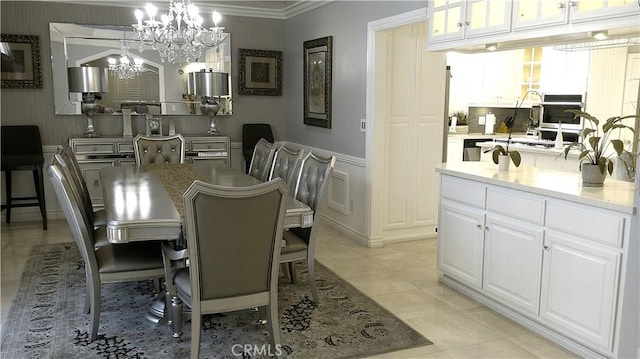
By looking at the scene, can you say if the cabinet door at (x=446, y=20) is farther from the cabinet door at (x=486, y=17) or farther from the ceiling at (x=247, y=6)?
the ceiling at (x=247, y=6)

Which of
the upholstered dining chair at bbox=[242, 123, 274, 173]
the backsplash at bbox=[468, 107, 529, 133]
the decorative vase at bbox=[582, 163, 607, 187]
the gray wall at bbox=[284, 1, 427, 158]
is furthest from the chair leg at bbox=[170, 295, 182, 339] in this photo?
the backsplash at bbox=[468, 107, 529, 133]

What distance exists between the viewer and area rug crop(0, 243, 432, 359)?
2.75m

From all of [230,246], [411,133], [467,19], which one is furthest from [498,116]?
[230,246]

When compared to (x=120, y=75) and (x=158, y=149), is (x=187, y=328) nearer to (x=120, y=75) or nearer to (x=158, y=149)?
(x=158, y=149)

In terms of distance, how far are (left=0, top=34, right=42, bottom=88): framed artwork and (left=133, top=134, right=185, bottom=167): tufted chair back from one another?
171cm

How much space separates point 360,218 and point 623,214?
2.76m

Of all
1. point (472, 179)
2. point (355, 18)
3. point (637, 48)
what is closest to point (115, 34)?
point (355, 18)

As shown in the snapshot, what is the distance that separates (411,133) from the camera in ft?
16.1

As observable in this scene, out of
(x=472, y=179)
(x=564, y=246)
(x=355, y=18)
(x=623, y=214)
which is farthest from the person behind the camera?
(x=355, y=18)

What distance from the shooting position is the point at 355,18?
15.8ft

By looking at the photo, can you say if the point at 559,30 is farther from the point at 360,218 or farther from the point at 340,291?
the point at 360,218

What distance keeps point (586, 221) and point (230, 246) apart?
5.98 feet

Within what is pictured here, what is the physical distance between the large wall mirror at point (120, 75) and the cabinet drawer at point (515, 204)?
4063mm

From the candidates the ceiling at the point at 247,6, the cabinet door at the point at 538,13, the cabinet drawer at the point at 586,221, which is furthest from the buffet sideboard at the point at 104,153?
the cabinet drawer at the point at 586,221
